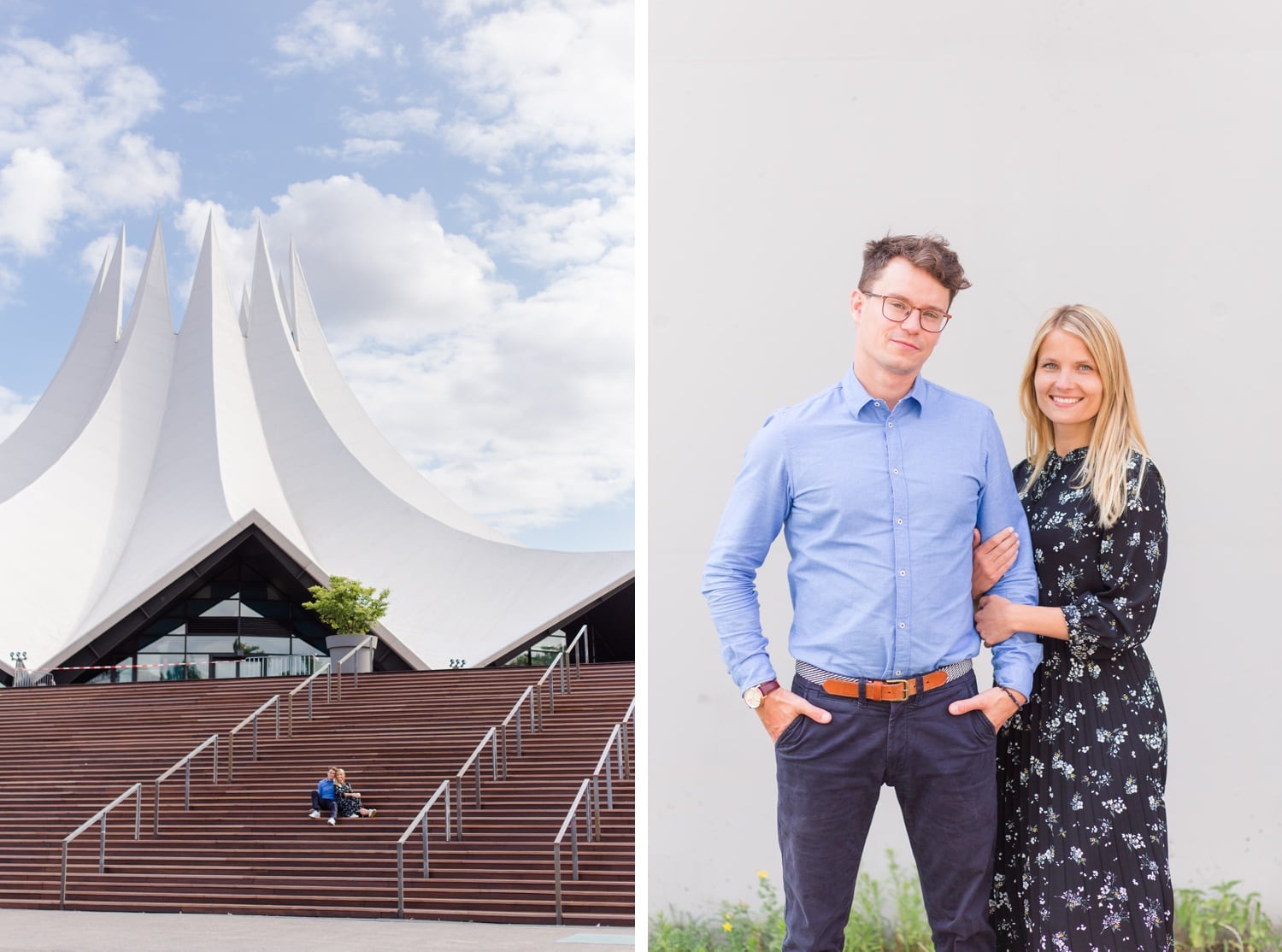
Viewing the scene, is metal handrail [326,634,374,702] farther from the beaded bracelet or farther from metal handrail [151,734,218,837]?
the beaded bracelet

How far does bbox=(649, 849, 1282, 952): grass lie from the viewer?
2756 millimetres

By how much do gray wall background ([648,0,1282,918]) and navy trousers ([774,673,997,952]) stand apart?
2.33 ft

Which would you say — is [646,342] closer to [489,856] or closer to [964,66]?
[964,66]

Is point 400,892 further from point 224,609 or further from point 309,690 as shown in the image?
A: point 224,609

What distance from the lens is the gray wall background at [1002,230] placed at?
2.87 meters

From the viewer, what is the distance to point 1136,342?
9.52 ft

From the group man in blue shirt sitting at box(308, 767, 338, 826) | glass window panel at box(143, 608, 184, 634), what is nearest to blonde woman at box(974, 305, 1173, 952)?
man in blue shirt sitting at box(308, 767, 338, 826)

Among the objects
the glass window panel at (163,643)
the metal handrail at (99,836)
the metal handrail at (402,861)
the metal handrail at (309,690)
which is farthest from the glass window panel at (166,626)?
the metal handrail at (402,861)

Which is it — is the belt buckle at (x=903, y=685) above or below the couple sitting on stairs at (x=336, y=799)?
above

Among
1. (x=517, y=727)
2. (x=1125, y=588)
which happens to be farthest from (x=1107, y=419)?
(x=517, y=727)

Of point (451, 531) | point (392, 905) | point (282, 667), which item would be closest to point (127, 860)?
point (392, 905)

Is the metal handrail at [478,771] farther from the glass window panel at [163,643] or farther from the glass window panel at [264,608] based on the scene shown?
the glass window panel at [163,643]

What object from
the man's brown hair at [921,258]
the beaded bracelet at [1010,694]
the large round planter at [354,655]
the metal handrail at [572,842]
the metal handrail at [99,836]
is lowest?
the metal handrail at [99,836]

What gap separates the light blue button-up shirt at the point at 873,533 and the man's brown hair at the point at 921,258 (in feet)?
0.64
